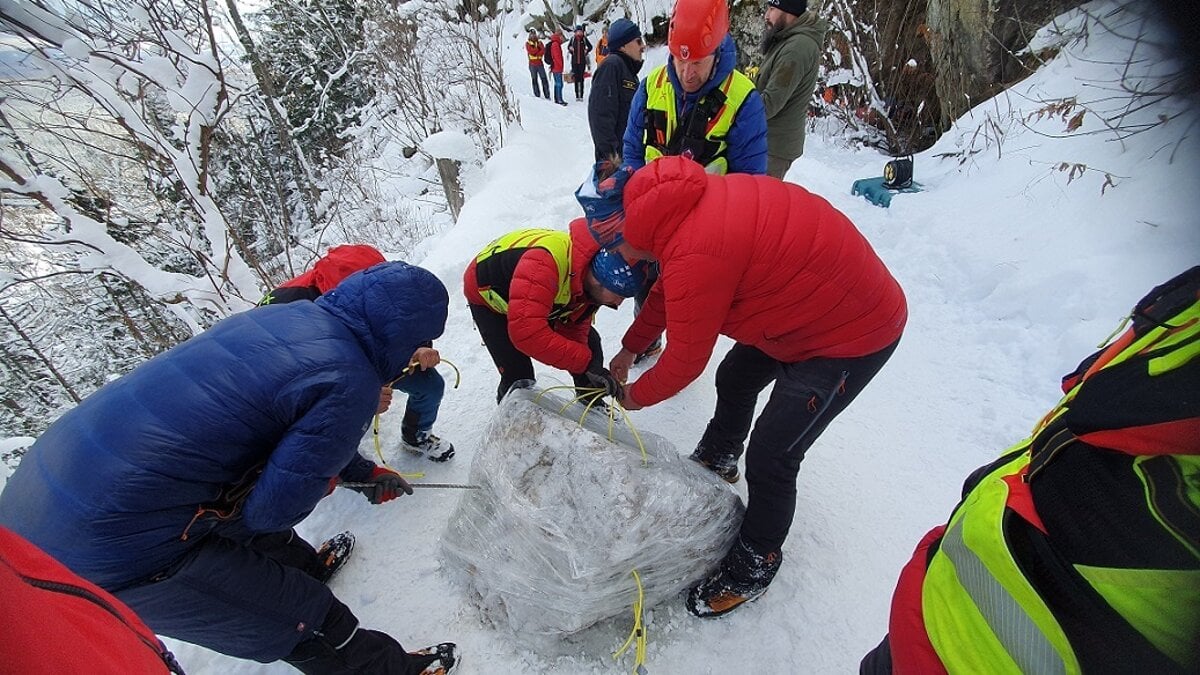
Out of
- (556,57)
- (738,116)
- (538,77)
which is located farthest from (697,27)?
(538,77)

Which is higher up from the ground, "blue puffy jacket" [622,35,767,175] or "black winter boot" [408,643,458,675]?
"blue puffy jacket" [622,35,767,175]

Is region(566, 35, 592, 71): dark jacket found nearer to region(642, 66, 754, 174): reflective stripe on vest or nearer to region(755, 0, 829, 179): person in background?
region(755, 0, 829, 179): person in background

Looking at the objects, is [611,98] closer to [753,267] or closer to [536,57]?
[753,267]

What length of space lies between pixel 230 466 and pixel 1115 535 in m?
1.85

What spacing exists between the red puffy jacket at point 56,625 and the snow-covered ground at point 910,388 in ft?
4.21

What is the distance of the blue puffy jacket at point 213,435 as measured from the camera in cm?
121

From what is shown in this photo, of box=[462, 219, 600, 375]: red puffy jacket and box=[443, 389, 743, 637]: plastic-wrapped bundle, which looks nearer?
box=[443, 389, 743, 637]: plastic-wrapped bundle

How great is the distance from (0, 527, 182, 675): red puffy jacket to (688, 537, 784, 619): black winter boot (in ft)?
5.19

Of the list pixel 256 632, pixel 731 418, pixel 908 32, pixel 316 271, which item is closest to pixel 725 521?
pixel 731 418

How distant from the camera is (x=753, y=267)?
1.48 m

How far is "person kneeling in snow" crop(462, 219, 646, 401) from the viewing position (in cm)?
200

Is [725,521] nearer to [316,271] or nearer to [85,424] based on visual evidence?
[85,424]

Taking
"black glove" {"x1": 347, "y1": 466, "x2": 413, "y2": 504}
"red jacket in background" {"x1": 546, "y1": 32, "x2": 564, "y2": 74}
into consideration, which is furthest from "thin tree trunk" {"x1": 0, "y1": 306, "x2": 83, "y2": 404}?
"red jacket in background" {"x1": 546, "y1": 32, "x2": 564, "y2": 74}

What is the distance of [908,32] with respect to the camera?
7.07m
